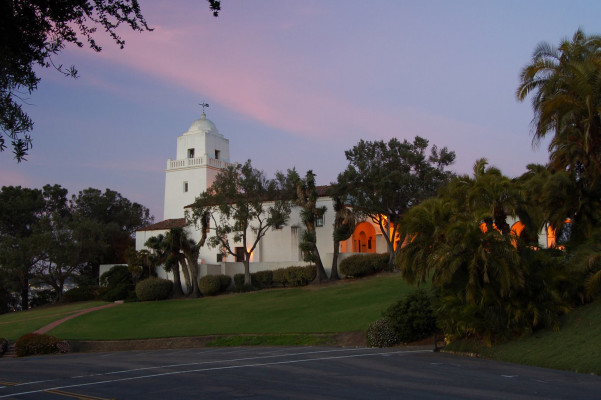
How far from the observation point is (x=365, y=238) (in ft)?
186

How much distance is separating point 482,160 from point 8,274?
5028 centimetres

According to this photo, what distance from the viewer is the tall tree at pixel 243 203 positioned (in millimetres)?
48469

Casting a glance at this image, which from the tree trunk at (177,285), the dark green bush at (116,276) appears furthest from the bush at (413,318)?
the dark green bush at (116,276)

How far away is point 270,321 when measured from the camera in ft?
108

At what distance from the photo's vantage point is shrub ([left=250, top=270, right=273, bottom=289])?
49.0 m

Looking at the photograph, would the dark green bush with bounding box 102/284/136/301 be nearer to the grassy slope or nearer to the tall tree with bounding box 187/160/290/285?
the grassy slope

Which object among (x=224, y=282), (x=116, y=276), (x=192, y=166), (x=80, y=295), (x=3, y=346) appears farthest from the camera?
(x=192, y=166)

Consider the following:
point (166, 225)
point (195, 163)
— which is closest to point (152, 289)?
point (166, 225)

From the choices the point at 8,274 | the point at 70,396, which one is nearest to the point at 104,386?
the point at 70,396

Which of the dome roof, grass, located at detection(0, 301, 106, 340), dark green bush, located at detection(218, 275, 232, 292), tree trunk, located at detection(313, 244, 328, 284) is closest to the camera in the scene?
grass, located at detection(0, 301, 106, 340)

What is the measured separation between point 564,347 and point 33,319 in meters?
41.4

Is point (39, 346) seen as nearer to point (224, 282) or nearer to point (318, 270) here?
point (224, 282)

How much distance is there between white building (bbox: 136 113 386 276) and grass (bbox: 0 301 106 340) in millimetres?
9507

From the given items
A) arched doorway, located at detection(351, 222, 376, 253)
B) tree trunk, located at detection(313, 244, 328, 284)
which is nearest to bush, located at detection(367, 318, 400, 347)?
tree trunk, located at detection(313, 244, 328, 284)
